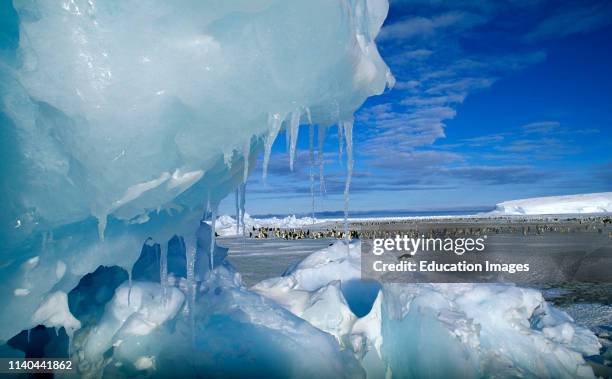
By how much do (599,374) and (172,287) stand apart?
200 inches

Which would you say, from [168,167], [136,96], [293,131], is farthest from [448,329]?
[136,96]

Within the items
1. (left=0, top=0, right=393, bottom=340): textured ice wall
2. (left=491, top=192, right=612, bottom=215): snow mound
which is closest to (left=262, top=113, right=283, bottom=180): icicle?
(left=0, top=0, right=393, bottom=340): textured ice wall

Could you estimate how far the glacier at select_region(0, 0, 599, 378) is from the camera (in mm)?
3594

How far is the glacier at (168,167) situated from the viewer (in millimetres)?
3594

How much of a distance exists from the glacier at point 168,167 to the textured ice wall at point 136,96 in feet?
0.04

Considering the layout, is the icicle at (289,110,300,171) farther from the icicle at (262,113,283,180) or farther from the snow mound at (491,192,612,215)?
the snow mound at (491,192,612,215)

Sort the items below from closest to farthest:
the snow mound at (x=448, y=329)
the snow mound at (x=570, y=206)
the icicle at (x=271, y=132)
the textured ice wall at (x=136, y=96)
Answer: the textured ice wall at (x=136, y=96), the icicle at (x=271, y=132), the snow mound at (x=448, y=329), the snow mound at (x=570, y=206)

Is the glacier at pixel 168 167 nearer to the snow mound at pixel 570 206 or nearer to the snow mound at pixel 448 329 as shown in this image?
the snow mound at pixel 448 329

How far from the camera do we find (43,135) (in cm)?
386

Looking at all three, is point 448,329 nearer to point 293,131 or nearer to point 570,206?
point 293,131

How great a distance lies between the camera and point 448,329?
5.41m

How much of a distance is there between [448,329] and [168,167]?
3728mm

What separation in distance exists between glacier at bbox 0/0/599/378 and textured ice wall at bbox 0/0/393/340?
1 centimetres

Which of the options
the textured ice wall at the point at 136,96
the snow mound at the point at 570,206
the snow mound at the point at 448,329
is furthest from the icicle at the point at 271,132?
the snow mound at the point at 570,206
